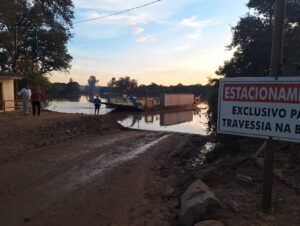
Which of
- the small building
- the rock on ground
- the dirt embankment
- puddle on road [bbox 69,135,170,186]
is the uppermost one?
the small building

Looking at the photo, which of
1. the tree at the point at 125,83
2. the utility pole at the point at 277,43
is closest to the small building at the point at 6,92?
the utility pole at the point at 277,43

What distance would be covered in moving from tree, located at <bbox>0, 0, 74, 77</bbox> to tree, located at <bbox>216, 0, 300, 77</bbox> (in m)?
17.9

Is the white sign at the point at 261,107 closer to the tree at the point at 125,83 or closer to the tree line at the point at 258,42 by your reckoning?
the tree line at the point at 258,42

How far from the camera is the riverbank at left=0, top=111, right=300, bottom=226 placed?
7020 mm

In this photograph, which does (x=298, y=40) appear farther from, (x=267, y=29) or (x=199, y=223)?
(x=199, y=223)

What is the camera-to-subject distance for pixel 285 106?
555cm

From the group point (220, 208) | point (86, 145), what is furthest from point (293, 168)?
point (86, 145)

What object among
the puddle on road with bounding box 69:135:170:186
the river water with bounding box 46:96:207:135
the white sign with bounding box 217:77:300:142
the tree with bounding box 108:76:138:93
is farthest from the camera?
the tree with bounding box 108:76:138:93

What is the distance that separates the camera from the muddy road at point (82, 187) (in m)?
7.31

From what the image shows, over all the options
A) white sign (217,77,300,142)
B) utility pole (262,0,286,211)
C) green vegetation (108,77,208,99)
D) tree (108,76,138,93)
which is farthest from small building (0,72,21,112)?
tree (108,76,138,93)

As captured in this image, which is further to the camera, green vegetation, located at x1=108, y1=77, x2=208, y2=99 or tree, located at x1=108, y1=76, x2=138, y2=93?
tree, located at x1=108, y1=76, x2=138, y2=93

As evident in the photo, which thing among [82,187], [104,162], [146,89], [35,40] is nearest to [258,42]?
[104,162]

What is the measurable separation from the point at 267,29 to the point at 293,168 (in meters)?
12.1

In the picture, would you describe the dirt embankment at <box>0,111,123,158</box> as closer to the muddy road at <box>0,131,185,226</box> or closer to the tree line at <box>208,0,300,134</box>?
the muddy road at <box>0,131,185,226</box>
